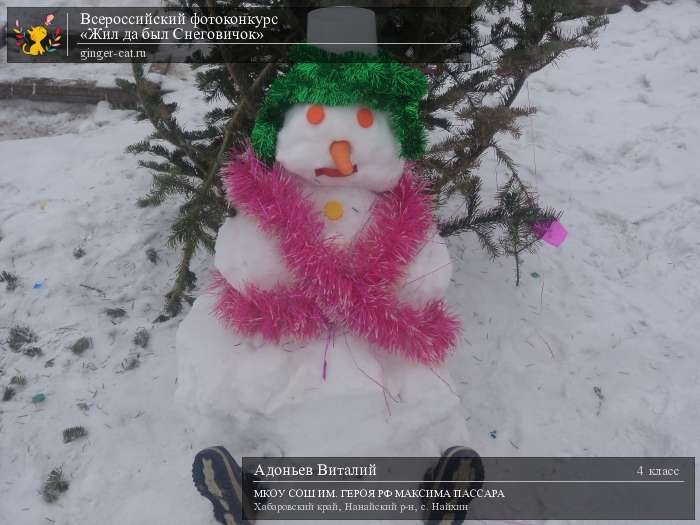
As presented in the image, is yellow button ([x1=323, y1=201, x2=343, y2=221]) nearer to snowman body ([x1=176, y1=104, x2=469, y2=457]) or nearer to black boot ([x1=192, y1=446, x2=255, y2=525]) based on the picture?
snowman body ([x1=176, y1=104, x2=469, y2=457])

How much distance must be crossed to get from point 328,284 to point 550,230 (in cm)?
102

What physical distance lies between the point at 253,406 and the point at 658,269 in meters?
2.26

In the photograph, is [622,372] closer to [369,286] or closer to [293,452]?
[369,286]

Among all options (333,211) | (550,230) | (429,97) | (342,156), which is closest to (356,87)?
(342,156)

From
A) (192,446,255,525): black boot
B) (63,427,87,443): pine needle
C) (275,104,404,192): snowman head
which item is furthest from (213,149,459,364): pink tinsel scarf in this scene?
(63,427,87,443): pine needle

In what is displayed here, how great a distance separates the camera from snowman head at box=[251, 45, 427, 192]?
59.6 inches

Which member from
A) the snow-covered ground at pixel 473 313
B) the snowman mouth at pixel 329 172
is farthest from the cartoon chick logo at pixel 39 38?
the snowman mouth at pixel 329 172

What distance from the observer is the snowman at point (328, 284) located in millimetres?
1550

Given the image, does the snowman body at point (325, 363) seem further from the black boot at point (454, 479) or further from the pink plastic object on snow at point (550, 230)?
the pink plastic object on snow at point (550, 230)

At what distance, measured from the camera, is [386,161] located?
1618 mm

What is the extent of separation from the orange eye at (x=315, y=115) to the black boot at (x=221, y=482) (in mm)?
1027

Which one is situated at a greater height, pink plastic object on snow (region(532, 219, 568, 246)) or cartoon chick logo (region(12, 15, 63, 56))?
cartoon chick logo (region(12, 15, 63, 56))

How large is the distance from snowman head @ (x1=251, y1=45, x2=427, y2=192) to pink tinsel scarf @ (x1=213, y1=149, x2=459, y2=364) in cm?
13

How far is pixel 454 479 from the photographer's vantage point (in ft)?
5.22
